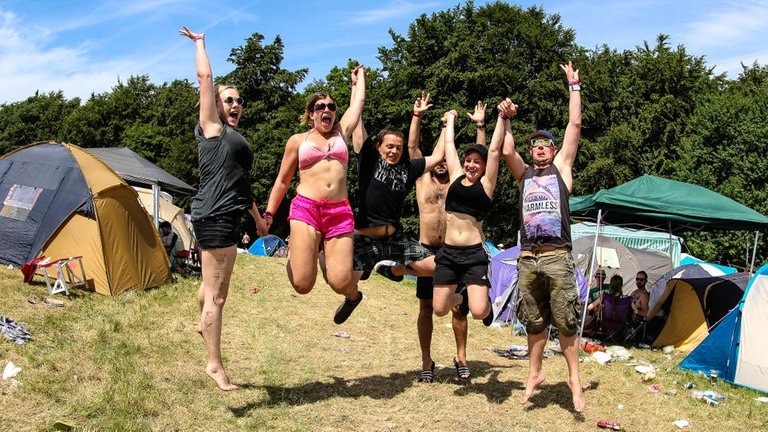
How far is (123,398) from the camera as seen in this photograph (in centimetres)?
509

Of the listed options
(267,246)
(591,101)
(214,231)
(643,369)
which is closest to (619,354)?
(643,369)

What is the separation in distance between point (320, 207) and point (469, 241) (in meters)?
1.53

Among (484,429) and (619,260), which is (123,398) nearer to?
(484,429)

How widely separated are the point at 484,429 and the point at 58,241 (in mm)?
8511

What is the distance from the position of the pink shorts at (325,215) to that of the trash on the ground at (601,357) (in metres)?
4.50

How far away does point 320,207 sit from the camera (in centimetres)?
536

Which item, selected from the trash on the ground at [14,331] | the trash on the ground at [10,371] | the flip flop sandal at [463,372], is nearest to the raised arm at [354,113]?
the flip flop sandal at [463,372]

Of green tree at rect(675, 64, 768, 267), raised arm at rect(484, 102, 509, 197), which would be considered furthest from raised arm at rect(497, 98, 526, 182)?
green tree at rect(675, 64, 768, 267)

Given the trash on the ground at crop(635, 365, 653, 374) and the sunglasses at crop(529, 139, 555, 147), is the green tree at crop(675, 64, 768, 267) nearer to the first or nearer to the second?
the trash on the ground at crop(635, 365, 653, 374)

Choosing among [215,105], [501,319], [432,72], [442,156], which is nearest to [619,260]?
[501,319]

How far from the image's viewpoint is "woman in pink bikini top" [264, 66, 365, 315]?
17.6 ft

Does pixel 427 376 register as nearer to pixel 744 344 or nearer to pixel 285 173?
pixel 285 173

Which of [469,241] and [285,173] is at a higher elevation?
[285,173]

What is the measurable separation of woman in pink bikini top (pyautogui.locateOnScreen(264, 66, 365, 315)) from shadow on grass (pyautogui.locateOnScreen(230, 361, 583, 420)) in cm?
97
